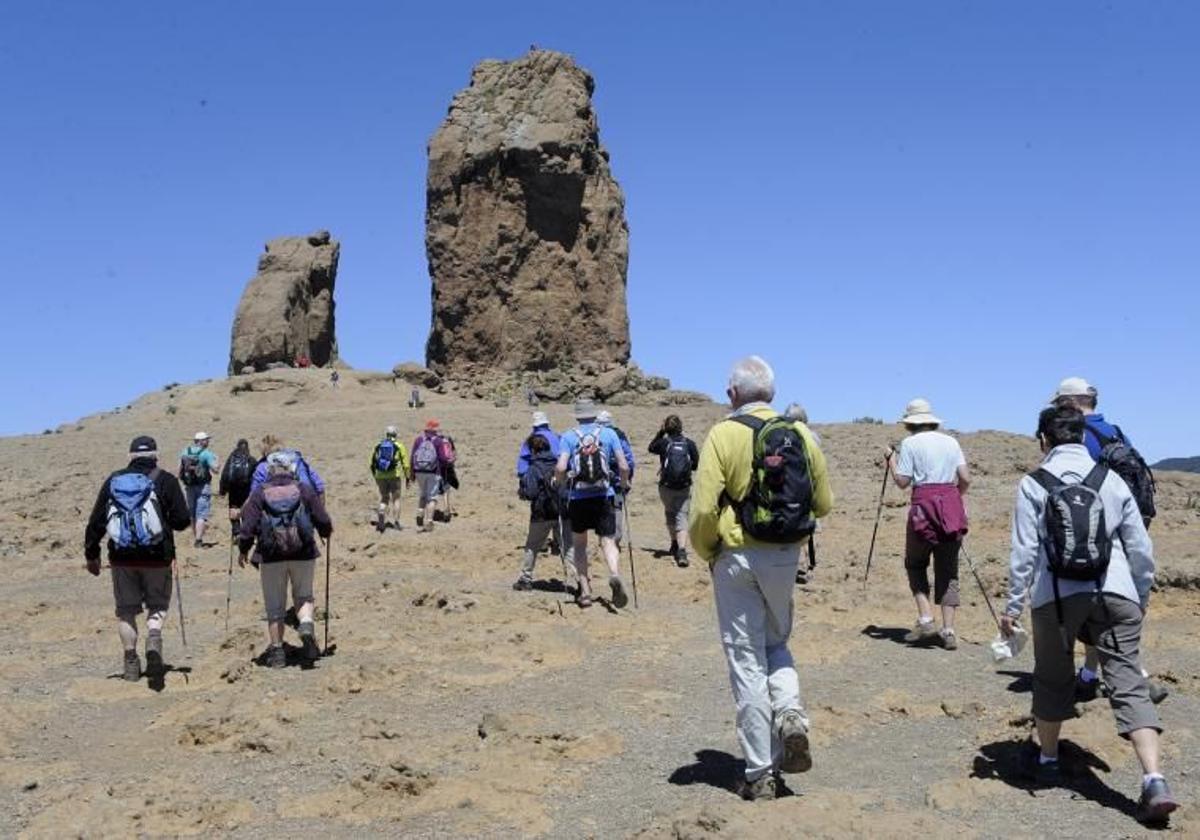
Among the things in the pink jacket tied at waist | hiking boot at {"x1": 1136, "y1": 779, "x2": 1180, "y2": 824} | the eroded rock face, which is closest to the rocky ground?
hiking boot at {"x1": 1136, "y1": 779, "x2": 1180, "y2": 824}

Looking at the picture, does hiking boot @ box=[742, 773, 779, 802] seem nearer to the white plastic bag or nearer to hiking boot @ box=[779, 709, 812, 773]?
hiking boot @ box=[779, 709, 812, 773]

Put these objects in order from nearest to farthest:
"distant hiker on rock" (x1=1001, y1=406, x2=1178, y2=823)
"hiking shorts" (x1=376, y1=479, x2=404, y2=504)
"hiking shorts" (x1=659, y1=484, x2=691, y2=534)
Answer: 1. "distant hiker on rock" (x1=1001, y1=406, x2=1178, y2=823)
2. "hiking shorts" (x1=659, y1=484, x2=691, y2=534)
3. "hiking shorts" (x1=376, y1=479, x2=404, y2=504)

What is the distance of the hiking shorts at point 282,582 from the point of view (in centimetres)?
Answer: 870

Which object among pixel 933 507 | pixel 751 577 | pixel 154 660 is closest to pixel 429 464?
pixel 154 660

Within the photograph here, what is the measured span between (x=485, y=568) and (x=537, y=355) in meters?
31.5

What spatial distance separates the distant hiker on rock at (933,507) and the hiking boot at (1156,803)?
378 cm

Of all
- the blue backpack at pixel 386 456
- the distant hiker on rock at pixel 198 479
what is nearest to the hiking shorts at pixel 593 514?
the blue backpack at pixel 386 456

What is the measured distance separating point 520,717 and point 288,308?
163 feet

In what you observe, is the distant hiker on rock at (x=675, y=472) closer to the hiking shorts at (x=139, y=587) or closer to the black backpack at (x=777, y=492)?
the hiking shorts at (x=139, y=587)

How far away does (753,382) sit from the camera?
5.67 m

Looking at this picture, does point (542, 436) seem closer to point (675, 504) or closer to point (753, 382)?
point (675, 504)

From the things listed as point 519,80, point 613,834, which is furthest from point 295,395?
point 613,834

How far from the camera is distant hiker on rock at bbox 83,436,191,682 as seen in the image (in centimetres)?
835

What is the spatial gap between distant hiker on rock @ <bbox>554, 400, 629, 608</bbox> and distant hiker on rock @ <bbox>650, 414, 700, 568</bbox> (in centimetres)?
257
